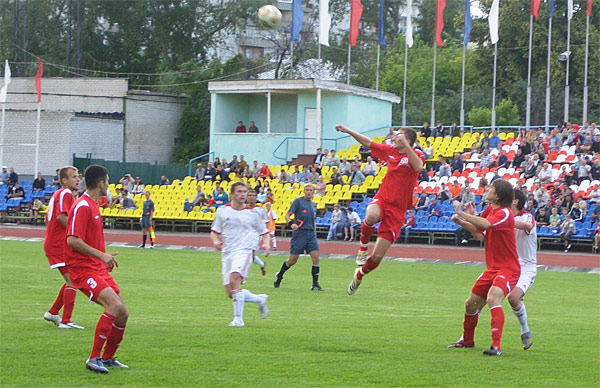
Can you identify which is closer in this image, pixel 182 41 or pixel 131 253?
pixel 131 253

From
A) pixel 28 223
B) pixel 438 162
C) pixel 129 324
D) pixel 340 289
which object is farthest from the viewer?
pixel 28 223

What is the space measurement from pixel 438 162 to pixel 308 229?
19.9 meters

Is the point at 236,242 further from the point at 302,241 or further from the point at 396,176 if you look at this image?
the point at 302,241

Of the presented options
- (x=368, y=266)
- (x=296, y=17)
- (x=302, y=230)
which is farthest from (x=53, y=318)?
(x=296, y=17)

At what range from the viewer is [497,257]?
1105cm

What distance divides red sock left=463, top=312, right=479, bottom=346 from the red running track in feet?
55.2

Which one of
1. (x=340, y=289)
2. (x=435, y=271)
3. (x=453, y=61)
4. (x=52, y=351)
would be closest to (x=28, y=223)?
(x=435, y=271)

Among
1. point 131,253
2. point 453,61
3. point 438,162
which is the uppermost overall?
point 453,61

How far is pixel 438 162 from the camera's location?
1513 inches

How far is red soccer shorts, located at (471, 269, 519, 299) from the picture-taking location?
1093 centimetres

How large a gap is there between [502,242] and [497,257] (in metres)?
0.20

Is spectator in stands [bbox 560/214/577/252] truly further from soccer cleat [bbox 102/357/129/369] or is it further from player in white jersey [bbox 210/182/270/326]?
soccer cleat [bbox 102/357/129/369]

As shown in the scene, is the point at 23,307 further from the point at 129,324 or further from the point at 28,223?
the point at 28,223

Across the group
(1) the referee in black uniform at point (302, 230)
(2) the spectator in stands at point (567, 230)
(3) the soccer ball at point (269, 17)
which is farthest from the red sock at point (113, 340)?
(2) the spectator in stands at point (567, 230)
